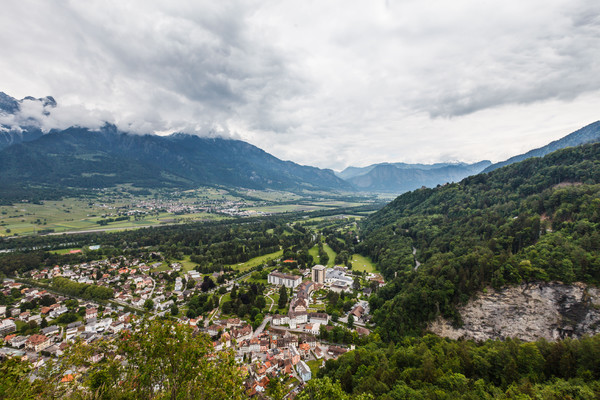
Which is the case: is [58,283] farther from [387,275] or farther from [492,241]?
[492,241]

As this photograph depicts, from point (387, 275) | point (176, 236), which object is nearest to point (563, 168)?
point (387, 275)

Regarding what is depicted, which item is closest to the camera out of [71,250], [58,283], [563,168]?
[58,283]

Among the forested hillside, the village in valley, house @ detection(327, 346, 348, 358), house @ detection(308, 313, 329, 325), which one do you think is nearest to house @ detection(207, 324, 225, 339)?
the village in valley

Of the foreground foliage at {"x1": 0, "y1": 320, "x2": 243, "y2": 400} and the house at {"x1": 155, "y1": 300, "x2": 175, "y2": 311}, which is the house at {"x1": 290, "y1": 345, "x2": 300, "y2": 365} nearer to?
the foreground foliage at {"x1": 0, "y1": 320, "x2": 243, "y2": 400}

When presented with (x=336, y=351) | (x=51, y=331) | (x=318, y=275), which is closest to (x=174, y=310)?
(x=51, y=331)

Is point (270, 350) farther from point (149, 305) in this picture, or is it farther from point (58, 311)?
point (58, 311)
